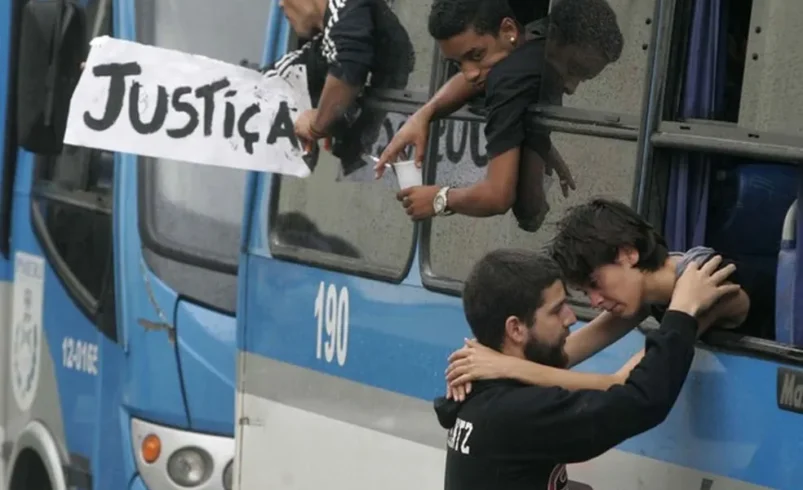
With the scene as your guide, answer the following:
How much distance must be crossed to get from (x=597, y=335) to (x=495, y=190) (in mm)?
498

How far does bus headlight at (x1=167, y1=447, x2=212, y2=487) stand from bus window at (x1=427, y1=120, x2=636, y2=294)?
2157mm

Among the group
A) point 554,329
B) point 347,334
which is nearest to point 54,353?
point 347,334

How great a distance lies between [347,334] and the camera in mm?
4711

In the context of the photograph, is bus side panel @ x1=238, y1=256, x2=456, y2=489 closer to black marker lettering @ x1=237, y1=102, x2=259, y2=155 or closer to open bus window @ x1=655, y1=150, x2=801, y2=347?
black marker lettering @ x1=237, y1=102, x2=259, y2=155

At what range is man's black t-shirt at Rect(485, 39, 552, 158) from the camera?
395 cm

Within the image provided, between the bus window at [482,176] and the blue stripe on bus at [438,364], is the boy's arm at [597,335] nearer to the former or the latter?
the blue stripe on bus at [438,364]

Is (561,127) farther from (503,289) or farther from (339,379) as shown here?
(339,379)

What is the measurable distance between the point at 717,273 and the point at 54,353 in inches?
166

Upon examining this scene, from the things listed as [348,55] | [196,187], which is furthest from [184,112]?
[196,187]

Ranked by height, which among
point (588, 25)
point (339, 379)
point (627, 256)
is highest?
point (588, 25)

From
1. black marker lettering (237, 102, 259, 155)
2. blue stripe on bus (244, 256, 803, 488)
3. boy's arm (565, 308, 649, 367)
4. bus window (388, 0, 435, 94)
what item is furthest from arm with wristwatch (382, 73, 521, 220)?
black marker lettering (237, 102, 259, 155)

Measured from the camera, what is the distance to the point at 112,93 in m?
5.02

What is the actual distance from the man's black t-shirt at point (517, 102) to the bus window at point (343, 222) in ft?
1.95

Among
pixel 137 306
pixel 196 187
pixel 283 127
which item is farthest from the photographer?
pixel 196 187
